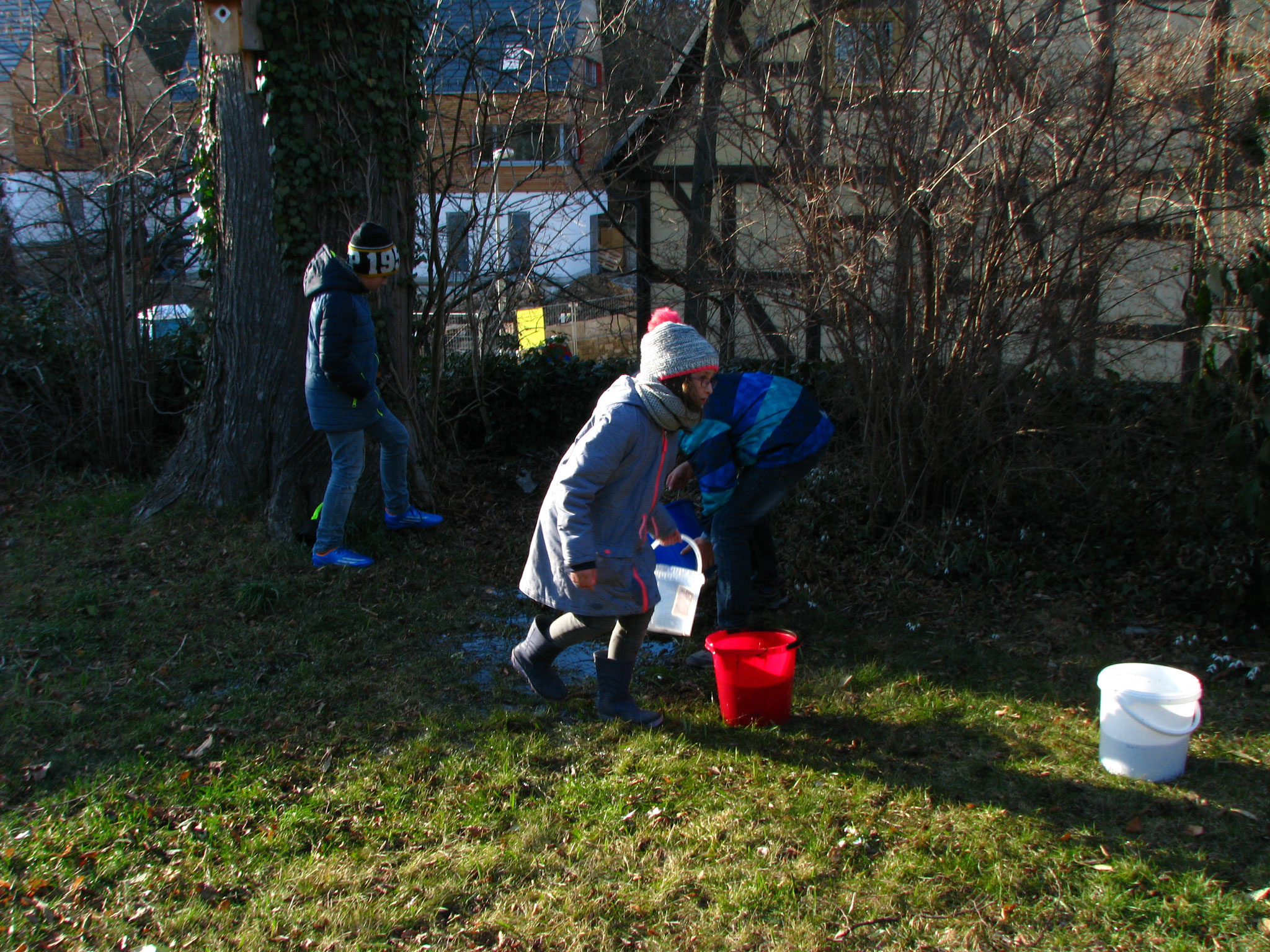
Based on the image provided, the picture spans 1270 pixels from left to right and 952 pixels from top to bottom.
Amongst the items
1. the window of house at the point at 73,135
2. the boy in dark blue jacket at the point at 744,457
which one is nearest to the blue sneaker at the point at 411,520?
the boy in dark blue jacket at the point at 744,457

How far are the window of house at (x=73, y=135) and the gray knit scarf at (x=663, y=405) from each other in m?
7.38

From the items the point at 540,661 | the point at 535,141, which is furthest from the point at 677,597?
the point at 535,141

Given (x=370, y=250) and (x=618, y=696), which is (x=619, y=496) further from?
(x=370, y=250)

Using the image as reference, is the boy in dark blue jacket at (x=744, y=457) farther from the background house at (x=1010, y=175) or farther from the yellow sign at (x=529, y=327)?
the yellow sign at (x=529, y=327)

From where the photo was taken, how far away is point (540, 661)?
4094 millimetres

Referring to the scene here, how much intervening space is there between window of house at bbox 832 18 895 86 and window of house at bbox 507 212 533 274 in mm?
3031

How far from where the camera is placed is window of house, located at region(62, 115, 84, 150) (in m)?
8.61

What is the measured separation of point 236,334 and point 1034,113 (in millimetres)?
4964

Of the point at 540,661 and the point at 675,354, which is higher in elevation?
the point at 675,354

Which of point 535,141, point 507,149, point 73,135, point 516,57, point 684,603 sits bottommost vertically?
point 684,603

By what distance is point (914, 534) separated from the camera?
5.90 meters

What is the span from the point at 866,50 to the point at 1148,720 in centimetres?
394

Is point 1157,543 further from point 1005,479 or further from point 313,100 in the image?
point 313,100

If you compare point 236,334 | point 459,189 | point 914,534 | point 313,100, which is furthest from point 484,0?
point 914,534
